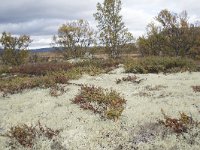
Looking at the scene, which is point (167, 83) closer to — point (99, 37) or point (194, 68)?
point (194, 68)

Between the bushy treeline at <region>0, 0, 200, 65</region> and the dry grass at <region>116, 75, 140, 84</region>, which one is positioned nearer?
the dry grass at <region>116, 75, 140, 84</region>

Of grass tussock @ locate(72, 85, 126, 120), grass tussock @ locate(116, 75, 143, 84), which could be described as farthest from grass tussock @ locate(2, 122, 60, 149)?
grass tussock @ locate(116, 75, 143, 84)

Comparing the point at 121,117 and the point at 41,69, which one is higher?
the point at 41,69

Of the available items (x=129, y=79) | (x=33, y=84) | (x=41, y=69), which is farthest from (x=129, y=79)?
(x=41, y=69)

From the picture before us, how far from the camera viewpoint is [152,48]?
60.8 metres

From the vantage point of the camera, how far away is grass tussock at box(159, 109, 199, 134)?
956 centimetres

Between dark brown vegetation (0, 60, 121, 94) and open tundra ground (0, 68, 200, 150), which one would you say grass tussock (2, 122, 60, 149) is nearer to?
open tundra ground (0, 68, 200, 150)

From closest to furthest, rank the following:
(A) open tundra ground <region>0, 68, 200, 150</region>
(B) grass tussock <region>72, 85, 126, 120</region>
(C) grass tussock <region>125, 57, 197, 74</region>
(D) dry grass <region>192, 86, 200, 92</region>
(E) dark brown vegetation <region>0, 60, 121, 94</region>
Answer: (A) open tundra ground <region>0, 68, 200, 150</region> < (B) grass tussock <region>72, 85, 126, 120</region> < (D) dry grass <region>192, 86, 200, 92</region> < (E) dark brown vegetation <region>0, 60, 121, 94</region> < (C) grass tussock <region>125, 57, 197, 74</region>

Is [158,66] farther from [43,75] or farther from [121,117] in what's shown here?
[121,117]

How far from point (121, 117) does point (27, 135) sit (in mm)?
2950

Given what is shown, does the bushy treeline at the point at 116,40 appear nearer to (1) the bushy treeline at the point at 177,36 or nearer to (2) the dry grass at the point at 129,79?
(1) the bushy treeline at the point at 177,36

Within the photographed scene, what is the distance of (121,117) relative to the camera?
35.6 feet

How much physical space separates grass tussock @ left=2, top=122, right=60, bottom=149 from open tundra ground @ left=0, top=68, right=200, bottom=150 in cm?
17

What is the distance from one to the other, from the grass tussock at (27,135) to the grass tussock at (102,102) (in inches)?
67.9
